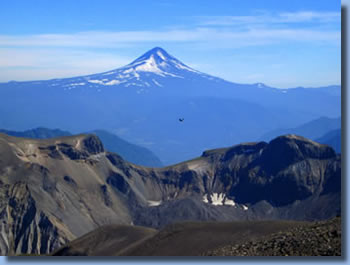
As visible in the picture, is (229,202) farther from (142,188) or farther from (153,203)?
(142,188)

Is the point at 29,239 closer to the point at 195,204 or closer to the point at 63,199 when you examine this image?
the point at 63,199

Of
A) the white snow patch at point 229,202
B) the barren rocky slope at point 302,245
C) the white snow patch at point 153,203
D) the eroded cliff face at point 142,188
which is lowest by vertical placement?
the white snow patch at point 229,202

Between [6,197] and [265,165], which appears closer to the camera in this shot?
[6,197]

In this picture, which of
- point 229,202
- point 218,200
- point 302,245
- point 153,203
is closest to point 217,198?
point 218,200

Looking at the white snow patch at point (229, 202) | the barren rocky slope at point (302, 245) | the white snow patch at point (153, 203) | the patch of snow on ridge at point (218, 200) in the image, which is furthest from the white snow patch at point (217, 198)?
the barren rocky slope at point (302, 245)

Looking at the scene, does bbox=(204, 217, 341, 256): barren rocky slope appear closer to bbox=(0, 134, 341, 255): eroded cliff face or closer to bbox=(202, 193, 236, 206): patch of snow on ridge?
bbox=(0, 134, 341, 255): eroded cliff face

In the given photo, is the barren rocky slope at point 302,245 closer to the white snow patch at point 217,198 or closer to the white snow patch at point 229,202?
the white snow patch at point 229,202

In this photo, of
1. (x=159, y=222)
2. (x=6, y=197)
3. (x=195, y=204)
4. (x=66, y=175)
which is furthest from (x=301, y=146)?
(x=6, y=197)

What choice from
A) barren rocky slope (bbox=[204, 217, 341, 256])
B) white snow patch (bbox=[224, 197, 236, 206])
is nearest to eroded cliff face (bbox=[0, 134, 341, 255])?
white snow patch (bbox=[224, 197, 236, 206])
